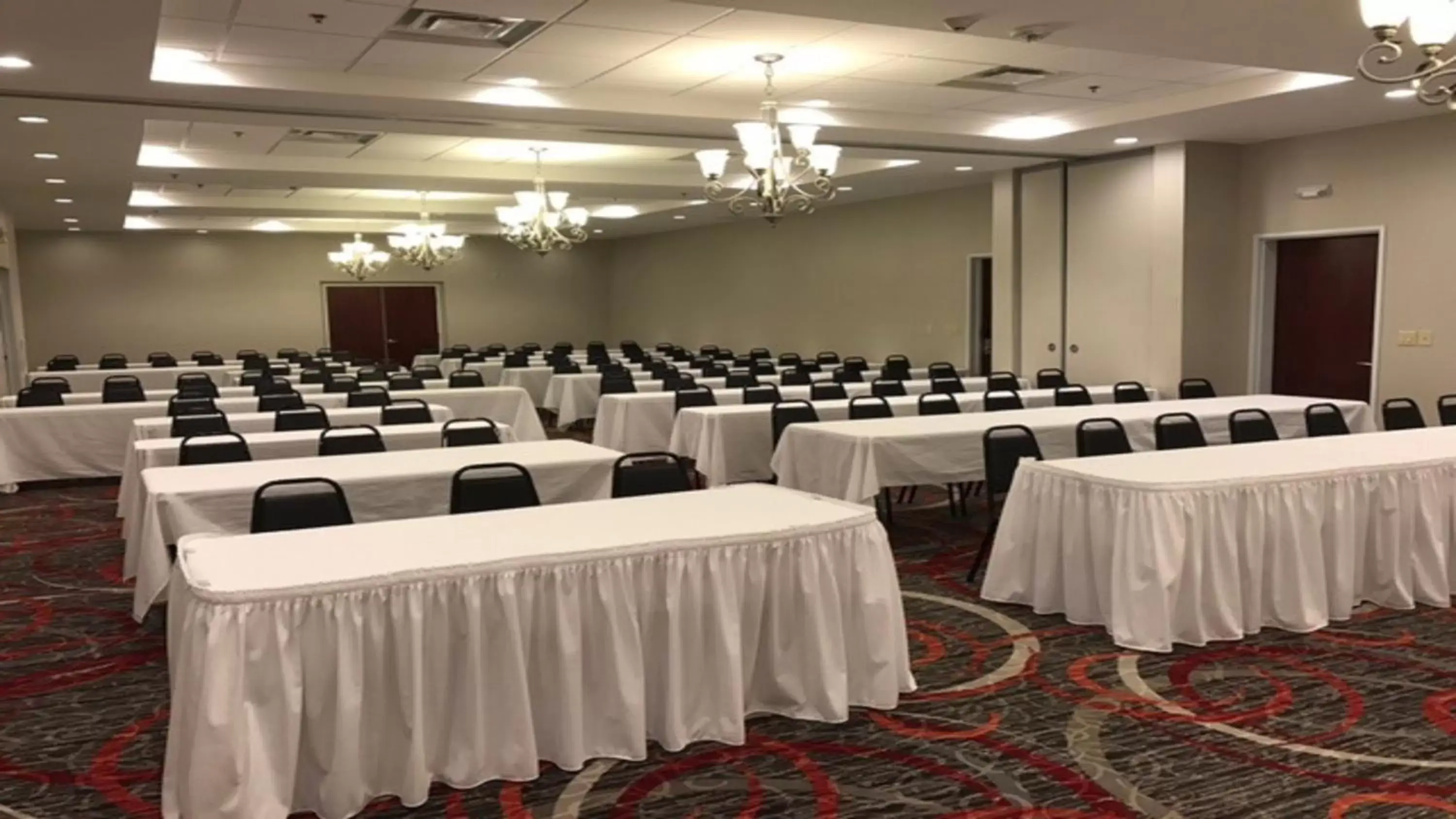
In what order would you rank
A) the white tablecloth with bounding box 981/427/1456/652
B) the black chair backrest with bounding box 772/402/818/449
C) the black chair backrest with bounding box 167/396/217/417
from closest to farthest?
the white tablecloth with bounding box 981/427/1456/652 → the black chair backrest with bounding box 772/402/818/449 → the black chair backrest with bounding box 167/396/217/417

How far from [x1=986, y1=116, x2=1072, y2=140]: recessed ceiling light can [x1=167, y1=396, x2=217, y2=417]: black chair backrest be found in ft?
24.2

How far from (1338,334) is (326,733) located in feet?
33.0

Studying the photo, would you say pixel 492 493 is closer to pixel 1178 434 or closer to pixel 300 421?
pixel 300 421

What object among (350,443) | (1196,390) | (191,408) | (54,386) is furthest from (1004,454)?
(54,386)

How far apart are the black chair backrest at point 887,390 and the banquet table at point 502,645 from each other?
5.82 metres

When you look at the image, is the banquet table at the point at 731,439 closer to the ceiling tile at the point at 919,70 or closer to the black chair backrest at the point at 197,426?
the ceiling tile at the point at 919,70

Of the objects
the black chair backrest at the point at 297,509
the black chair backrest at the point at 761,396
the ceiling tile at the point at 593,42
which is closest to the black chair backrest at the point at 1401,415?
the black chair backrest at the point at 761,396

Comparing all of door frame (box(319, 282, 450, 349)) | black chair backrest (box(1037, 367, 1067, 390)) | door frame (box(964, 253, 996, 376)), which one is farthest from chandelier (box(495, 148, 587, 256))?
door frame (box(319, 282, 450, 349))

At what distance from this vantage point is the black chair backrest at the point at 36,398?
35.3 feet

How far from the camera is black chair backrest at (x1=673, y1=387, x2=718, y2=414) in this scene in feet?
31.8

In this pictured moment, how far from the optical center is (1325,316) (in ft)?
34.3

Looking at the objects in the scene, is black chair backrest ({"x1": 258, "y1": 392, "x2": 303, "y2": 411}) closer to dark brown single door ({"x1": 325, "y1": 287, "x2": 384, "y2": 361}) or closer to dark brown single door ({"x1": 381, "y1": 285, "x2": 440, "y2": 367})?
dark brown single door ({"x1": 325, "y1": 287, "x2": 384, "y2": 361})

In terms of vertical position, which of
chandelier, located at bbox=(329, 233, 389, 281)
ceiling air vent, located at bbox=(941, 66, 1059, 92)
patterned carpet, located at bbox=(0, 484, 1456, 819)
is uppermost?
ceiling air vent, located at bbox=(941, 66, 1059, 92)

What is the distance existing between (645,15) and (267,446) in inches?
146
